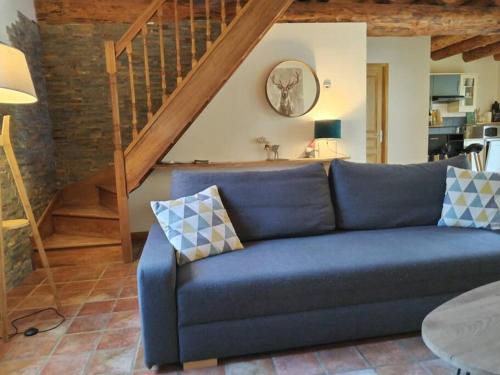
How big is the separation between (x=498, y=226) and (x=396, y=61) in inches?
150

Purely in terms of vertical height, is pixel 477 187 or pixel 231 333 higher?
pixel 477 187

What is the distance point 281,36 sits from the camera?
4.12m

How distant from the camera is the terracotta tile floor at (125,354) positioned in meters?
1.71

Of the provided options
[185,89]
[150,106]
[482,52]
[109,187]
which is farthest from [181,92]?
[482,52]

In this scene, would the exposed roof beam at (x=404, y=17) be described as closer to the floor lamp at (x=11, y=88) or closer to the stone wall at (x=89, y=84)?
the stone wall at (x=89, y=84)

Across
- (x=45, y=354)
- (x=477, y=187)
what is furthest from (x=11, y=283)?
(x=477, y=187)

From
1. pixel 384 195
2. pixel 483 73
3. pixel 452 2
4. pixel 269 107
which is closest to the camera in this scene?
pixel 384 195

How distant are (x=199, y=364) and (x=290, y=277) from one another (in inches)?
24.7

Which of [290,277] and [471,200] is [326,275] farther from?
[471,200]

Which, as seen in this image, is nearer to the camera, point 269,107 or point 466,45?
point 269,107

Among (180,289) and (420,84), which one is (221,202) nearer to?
(180,289)

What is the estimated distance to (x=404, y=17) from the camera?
4.49 meters

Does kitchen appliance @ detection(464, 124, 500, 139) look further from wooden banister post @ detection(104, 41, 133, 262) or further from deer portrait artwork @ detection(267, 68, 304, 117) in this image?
wooden banister post @ detection(104, 41, 133, 262)

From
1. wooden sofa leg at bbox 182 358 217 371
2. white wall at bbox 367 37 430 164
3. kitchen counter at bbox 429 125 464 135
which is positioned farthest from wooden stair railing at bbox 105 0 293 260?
kitchen counter at bbox 429 125 464 135
